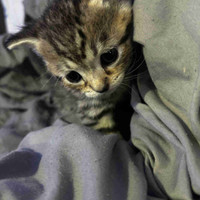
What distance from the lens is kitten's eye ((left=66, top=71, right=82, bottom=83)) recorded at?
3.76 feet

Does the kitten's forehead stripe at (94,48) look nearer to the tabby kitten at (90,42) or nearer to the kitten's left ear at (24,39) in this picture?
the tabby kitten at (90,42)

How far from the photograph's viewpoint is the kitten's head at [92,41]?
3.36 feet

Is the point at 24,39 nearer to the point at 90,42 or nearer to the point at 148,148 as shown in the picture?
the point at 90,42

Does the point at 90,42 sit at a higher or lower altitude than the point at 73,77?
higher

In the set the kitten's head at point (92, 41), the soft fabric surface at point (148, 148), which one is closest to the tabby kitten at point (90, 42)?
the kitten's head at point (92, 41)

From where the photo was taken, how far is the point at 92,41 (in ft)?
3.32

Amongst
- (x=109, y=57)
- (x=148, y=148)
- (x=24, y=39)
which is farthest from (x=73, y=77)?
(x=148, y=148)

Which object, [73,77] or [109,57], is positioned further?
[73,77]

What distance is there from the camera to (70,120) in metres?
1.62

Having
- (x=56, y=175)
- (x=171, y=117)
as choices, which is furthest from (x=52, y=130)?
(x=171, y=117)

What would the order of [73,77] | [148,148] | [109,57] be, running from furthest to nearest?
[73,77], [109,57], [148,148]

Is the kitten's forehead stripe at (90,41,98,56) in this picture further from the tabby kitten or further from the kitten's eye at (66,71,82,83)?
the kitten's eye at (66,71,82,83)

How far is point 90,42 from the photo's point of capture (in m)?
1.01

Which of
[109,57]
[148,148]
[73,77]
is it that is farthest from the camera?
[73,77]
